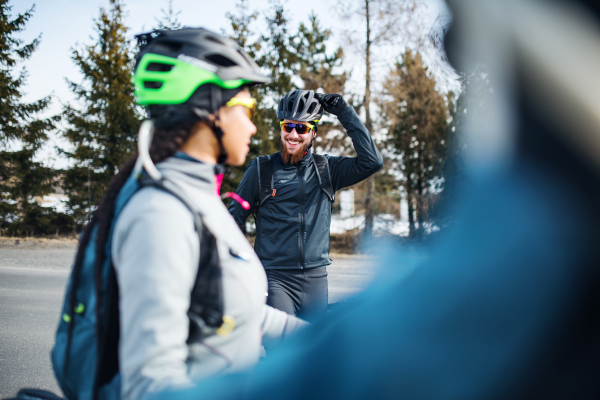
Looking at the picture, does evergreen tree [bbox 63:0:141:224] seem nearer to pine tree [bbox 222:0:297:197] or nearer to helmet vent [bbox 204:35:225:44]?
pine tree [bbox 222:0:297:197]

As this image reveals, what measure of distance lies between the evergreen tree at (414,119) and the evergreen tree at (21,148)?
17.6 metres

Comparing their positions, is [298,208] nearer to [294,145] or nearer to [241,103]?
[294,145]

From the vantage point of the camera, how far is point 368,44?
683 inches

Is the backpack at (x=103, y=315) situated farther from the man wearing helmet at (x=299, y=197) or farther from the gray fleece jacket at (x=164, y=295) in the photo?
the man wearing helmet at (x=299, y=197)

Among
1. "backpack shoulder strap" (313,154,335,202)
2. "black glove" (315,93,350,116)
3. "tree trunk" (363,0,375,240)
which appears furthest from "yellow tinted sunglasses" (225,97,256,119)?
"tree trunk" (363,0,375,240)

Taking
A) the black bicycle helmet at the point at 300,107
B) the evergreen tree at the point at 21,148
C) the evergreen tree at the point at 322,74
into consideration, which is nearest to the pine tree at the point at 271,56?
the evergreen tree at the point at 322,74

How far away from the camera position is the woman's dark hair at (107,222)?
3.72ft

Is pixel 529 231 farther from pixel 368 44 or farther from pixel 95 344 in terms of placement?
pixel 368 44

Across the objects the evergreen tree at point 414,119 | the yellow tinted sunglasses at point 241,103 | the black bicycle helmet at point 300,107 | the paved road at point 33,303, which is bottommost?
the paved road at point 33,303

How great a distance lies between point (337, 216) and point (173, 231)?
21443 mm

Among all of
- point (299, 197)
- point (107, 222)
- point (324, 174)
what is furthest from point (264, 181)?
point (107, 222)

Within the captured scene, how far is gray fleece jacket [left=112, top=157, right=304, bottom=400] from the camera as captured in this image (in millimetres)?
1038

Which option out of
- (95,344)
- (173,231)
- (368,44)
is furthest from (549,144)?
(368,44)

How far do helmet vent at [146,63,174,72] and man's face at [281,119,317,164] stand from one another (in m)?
2.27
